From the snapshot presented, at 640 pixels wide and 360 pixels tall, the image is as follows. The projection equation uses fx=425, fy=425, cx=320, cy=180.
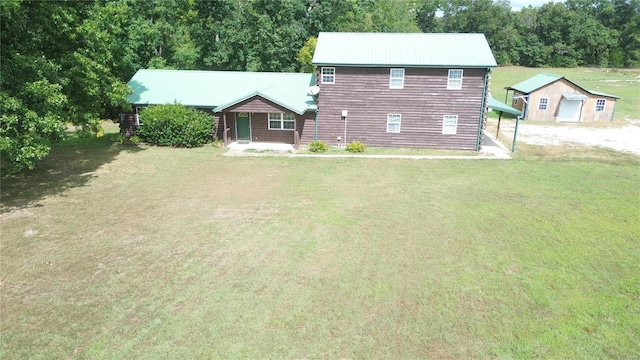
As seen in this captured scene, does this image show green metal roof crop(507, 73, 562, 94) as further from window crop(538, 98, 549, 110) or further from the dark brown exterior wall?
the dark brown exterior wall

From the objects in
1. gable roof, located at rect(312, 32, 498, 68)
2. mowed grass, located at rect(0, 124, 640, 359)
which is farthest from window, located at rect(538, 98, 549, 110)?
mowed grass, located at rect(0, 124, 640, 359)

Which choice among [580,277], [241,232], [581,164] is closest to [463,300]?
[580,277]

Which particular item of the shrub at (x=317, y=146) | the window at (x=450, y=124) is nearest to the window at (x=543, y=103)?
the window at (x=450, y=124)

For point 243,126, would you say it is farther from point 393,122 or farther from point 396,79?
point 396,79

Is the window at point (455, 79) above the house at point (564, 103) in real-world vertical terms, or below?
above

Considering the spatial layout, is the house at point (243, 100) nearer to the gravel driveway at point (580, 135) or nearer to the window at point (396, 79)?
the window at point (396, 79)
